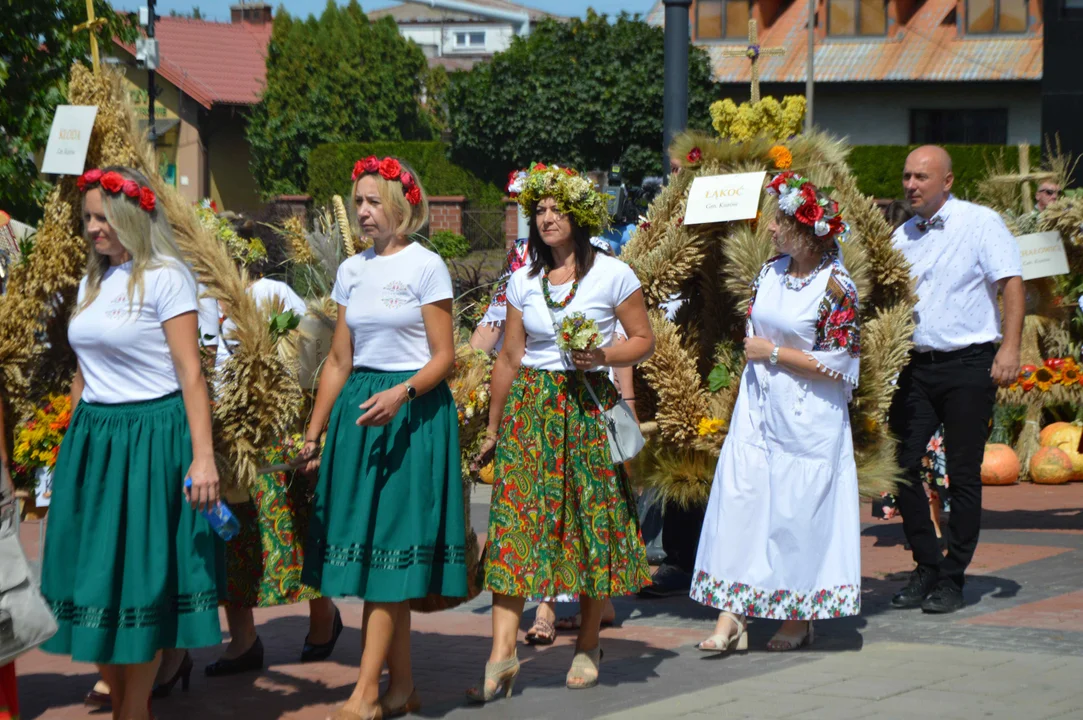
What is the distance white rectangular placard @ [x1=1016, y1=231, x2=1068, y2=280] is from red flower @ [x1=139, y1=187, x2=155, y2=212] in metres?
5.01

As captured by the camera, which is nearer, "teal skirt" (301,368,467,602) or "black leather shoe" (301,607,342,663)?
"teal skirt" (301,368,467,602)

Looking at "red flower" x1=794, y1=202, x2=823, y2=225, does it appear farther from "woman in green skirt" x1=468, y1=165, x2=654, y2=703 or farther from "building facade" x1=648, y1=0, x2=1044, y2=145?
"building facade" x1=648, y1=0, x2=1044, y2=145

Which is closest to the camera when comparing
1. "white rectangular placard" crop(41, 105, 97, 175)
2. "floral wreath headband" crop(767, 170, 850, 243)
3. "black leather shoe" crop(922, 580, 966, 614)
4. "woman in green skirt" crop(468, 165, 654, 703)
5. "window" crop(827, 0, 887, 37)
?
"white rectangular placard" crop(41, 105, 97, 175)

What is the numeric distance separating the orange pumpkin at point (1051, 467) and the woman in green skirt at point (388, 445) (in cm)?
782

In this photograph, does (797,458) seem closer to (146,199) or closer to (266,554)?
(266,554)

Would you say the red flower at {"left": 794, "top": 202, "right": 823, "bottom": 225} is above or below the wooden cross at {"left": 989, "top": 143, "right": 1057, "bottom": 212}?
below

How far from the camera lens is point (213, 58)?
178 ft

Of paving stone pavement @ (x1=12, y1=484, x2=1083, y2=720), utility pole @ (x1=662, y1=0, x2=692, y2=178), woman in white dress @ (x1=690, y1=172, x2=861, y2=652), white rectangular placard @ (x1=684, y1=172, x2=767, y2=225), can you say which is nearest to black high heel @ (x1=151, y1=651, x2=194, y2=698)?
paving stone pavement @ (x1=12, y1=484, x2=1083, y2=720)

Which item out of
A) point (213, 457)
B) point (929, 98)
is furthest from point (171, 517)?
point (929, 98)

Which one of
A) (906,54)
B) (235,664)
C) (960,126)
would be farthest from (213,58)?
(235,664)

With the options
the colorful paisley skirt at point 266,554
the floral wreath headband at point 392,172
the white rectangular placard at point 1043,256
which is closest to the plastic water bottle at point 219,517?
the colorful paisley skirt at point 266,554

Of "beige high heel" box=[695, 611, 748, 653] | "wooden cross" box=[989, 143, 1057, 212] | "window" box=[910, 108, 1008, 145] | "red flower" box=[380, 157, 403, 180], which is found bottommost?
"beige high heel" box=[695, 611, 748, 653]

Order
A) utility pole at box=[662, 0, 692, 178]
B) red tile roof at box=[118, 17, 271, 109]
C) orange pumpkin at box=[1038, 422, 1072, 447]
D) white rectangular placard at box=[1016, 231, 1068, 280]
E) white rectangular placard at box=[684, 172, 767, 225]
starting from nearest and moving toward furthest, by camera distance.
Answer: white rectangular placard at box=[684, 172, 767, 225] < white rectangular placard at box=[1016, 231, 1068, 280] < utility pole at box=[662, 0, 692, 178] < orange pumpkin at box=[1038, 422, 1072, 447] < red tile roof at box=[118, 17, 271, 109]

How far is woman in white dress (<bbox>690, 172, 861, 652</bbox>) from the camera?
6008mm
